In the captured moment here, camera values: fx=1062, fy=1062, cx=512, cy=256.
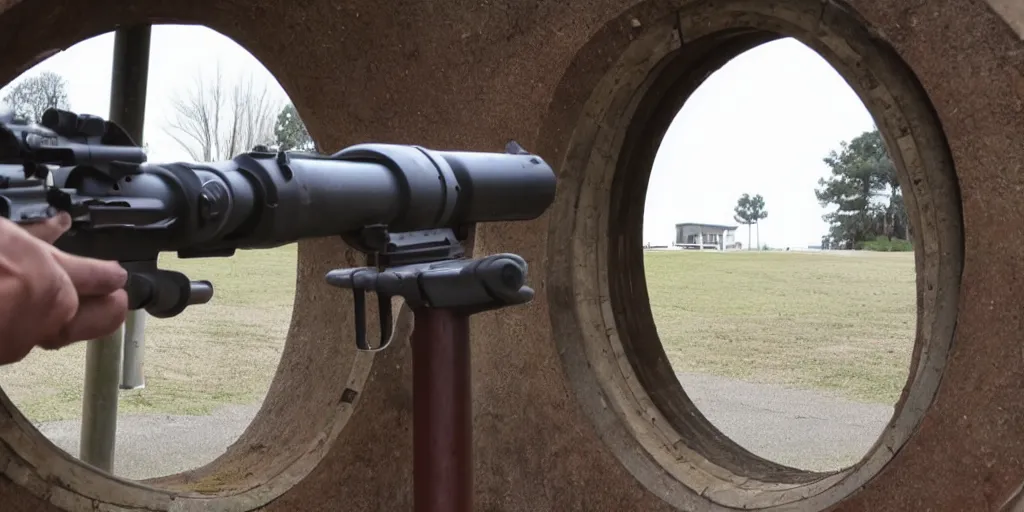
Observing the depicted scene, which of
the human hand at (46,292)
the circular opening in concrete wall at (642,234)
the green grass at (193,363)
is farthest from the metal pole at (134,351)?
the human hand at (46,292)

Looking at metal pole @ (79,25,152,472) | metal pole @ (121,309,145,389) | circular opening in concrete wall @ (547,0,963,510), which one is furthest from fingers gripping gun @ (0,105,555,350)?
metal pole @ (121,309,145,389)

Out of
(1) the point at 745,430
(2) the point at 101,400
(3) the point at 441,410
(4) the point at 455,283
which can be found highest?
(4) the point at 455,283

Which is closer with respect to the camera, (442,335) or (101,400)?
(442,335)

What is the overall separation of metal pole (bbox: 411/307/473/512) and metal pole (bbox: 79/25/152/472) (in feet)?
10.6

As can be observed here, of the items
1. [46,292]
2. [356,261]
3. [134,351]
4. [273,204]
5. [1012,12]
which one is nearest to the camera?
[46,292]

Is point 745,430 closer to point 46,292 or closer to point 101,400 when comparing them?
point 101,400

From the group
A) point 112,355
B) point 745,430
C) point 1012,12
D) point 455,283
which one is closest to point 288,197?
point 455,283

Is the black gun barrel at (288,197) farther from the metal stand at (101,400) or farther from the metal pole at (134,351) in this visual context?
the metal pole at (134,351)

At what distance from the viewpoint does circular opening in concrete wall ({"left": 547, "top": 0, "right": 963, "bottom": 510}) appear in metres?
2.92

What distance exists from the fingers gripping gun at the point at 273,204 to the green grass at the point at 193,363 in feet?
15.5

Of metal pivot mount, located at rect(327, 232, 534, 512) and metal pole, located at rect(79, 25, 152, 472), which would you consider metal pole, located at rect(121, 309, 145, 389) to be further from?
metal pivot mount, located at rect(327, 232, 534, 512)

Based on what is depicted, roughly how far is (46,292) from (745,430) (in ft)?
20.2

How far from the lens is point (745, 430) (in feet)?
22.9

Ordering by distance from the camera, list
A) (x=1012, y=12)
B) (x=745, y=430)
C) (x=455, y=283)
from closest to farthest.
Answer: (x=455, y=283) < (x=1012, y=12) < (x=745, y=430)
